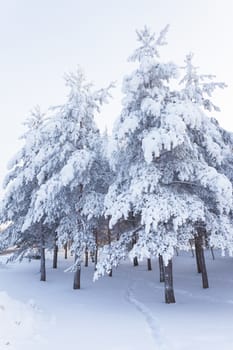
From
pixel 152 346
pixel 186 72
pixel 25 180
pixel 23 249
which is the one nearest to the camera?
pixel 152 346

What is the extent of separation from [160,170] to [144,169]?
32.3 inches

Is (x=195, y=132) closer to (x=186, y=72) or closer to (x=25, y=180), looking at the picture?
(x=186, y=72)

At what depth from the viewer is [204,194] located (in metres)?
12.9

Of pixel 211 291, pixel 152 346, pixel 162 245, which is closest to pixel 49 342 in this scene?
pixel 152 346

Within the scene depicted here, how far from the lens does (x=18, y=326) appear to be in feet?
26.2

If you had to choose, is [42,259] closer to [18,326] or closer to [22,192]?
[22,192]

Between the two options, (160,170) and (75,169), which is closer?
(160,170)

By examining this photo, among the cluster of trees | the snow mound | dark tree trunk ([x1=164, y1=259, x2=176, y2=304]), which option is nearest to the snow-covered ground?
the snow mound

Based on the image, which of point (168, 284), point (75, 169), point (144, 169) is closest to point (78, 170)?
point (75, 169)

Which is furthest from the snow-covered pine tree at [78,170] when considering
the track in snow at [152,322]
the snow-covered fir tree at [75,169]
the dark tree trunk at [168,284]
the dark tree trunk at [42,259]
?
the dark tree trunk at [168,284]

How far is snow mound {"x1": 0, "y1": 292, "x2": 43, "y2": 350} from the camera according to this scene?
6768 mm

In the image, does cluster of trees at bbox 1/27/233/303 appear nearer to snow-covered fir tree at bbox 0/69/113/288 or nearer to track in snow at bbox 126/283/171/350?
snow-covered fir tree at bbox 0/69/113/288

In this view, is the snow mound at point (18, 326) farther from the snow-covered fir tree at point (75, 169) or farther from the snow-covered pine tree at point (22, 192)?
the snow-covered pine tree at point (22, 192)

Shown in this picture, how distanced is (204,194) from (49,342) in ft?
27.8
